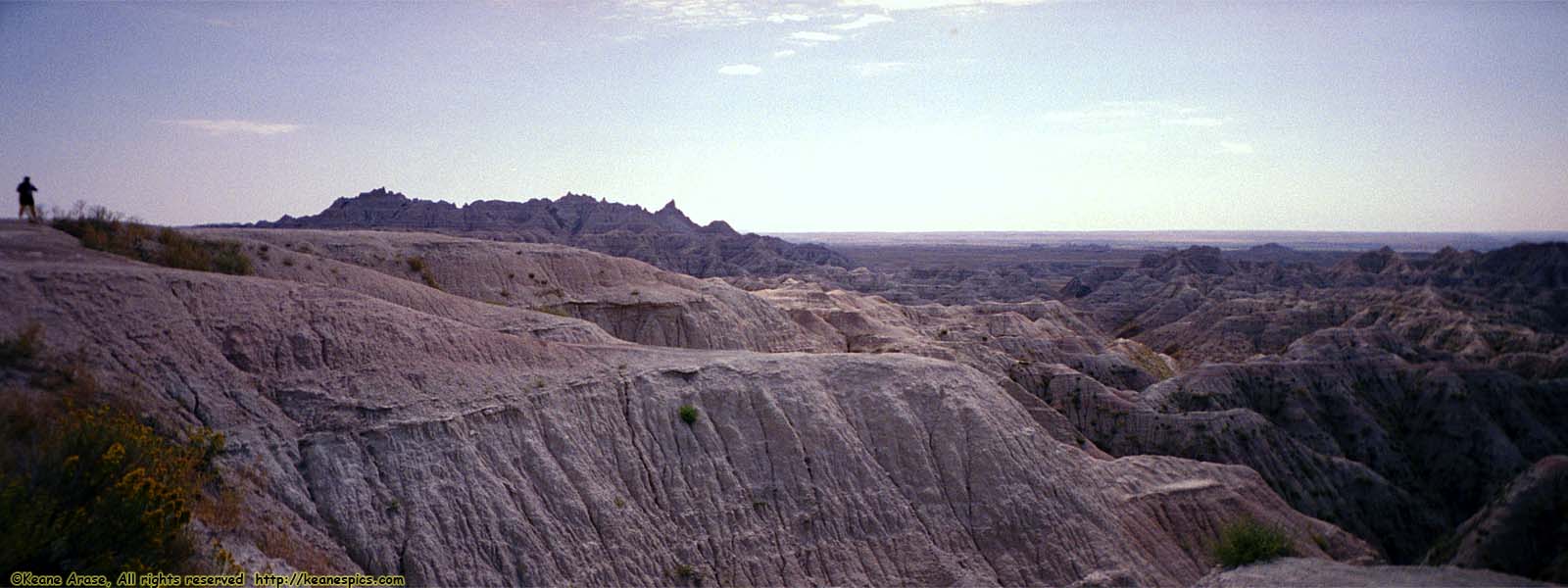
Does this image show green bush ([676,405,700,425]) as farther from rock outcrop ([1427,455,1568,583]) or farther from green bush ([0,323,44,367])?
rock outcrop ([1427,455,1568,583])

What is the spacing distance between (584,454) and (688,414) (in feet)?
9.30

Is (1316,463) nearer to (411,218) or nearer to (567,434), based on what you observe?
(567,434)

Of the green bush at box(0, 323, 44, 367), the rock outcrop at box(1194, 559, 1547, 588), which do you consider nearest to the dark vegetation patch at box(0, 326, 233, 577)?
the green bush at box(0, 323, 44, 367)

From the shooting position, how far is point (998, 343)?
50.0 m

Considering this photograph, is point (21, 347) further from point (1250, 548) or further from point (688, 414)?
point (1250, 548)

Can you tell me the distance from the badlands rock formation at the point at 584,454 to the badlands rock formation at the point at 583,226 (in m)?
65.9

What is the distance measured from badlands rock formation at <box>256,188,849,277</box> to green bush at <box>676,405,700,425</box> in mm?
66589

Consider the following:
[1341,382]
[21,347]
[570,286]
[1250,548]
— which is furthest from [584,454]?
[1341,382]

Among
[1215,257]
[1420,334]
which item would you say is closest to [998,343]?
[1420,334]

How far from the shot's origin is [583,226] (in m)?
110

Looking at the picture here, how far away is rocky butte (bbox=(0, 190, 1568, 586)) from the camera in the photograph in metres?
14.2

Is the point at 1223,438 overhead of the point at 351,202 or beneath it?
beneath

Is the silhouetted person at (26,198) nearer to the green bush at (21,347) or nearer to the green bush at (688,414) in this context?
the green bush at (21,347)

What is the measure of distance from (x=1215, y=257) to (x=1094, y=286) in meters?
18.5
